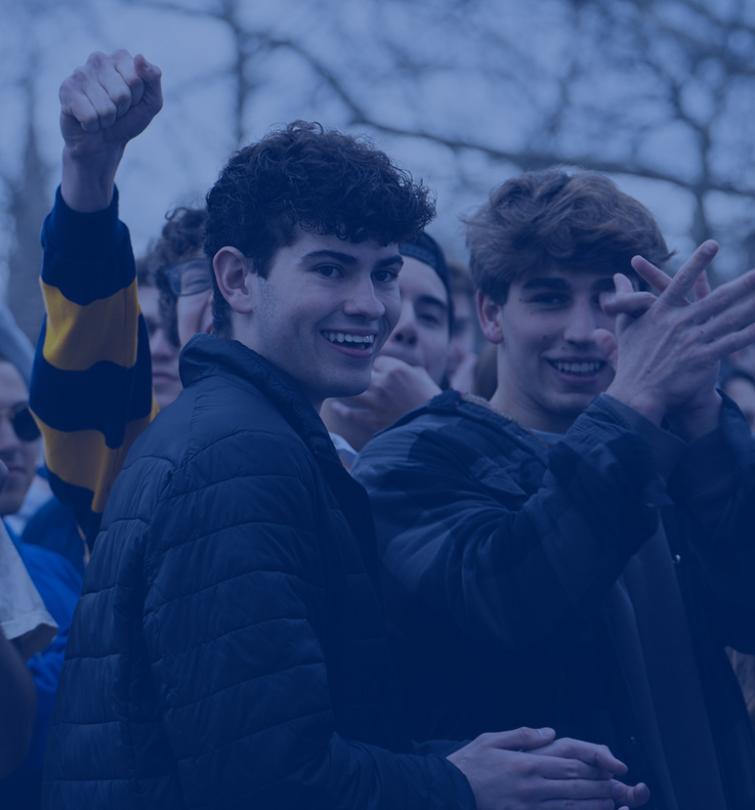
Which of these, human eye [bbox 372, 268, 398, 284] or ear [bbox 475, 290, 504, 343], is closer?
human eye [bbox 372, 268, 398, 284]

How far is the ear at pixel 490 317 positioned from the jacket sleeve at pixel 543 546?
2.06 feet

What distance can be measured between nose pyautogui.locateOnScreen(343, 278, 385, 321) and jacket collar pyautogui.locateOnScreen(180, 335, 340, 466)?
0.16m

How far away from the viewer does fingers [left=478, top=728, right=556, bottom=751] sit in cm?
204

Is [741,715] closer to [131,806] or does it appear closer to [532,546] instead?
[532,546]

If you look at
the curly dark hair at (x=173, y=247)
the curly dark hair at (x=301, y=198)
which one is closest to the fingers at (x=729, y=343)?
the curly dark hair at (x=301, y=198)

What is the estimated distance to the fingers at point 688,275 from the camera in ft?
7.47

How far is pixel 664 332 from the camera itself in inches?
89.6

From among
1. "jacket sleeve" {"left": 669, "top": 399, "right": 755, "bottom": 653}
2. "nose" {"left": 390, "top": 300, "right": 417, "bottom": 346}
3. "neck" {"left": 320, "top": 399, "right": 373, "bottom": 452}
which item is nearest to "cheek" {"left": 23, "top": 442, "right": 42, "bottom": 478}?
"neck" {"left": 320, "top": 399, "right": 373, "bottom": 452}

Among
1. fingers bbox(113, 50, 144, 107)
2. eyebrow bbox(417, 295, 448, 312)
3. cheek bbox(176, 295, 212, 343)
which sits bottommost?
fingers bbox(113, 50, 144, 107)

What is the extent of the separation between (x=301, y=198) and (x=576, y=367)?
30.5 inches

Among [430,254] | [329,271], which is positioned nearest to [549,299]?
[329,271]

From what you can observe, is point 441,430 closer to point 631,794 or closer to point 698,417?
point 698,417

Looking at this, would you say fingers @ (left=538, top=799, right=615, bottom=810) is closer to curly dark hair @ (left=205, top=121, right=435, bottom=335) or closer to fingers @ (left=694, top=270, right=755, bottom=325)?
fingers @ (left=694, top=270, right=755, bottom=325)

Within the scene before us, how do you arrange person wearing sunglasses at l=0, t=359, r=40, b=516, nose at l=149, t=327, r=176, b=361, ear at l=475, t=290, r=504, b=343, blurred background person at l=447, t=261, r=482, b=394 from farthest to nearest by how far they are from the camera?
blurred background person at l=447, t=261, r=482, b=394, nose at l=149, t=327, r=176, b=361, person wearing sunglasses at l=0, t=359, r=40, b=516, ear at l=475, t=290, r=504, b=343
